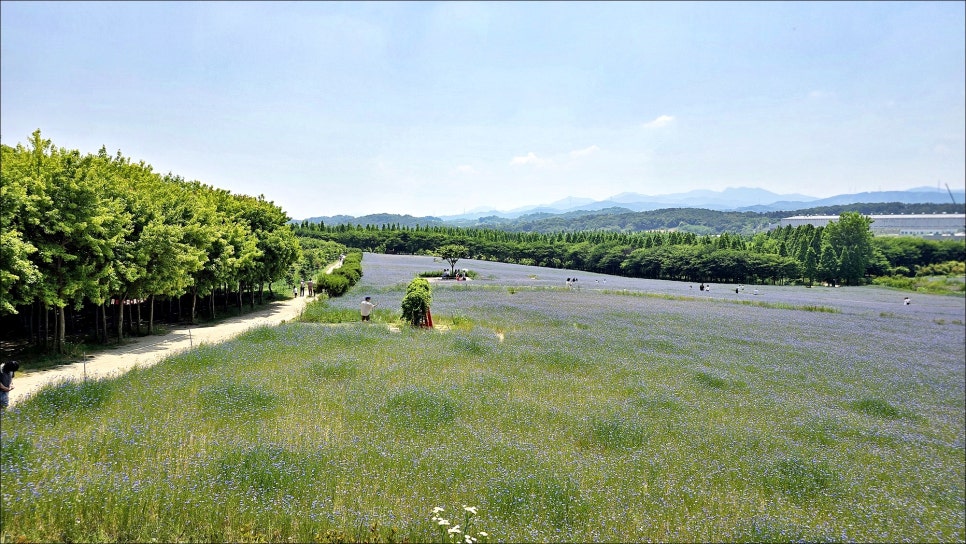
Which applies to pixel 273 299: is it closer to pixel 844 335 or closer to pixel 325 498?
pixel 325 498

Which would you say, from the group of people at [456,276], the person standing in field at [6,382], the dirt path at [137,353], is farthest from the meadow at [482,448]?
the group of people at [456,276]

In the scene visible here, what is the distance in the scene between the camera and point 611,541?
19.8 feet

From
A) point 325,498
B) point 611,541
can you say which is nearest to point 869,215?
point 611,541

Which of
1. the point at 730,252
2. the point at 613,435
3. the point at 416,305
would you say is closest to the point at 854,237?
A: the point at 613,435

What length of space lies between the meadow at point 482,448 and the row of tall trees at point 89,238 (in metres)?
4.56

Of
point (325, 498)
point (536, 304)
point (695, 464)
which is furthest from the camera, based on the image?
point (536, 304)

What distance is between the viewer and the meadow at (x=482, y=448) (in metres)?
6.04

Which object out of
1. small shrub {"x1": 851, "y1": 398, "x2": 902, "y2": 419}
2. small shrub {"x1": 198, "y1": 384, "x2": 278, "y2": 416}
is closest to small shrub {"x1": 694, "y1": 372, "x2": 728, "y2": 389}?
small shrub {"x1": 851, "y1": 398, "x2": 902, "y2": 419}

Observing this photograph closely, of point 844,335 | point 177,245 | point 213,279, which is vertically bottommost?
point 844,335

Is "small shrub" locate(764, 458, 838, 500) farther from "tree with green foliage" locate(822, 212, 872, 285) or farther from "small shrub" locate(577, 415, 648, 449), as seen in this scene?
"tree with green foliage" locate(822, 212, 872, 285)

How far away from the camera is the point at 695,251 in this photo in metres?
84.3

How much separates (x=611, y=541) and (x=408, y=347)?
12.0 m

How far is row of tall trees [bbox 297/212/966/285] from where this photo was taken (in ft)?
58.1

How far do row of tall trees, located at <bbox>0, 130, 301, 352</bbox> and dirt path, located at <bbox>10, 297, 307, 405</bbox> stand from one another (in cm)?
167
